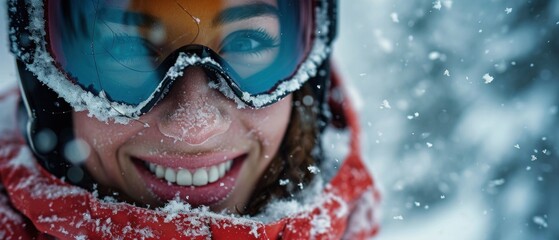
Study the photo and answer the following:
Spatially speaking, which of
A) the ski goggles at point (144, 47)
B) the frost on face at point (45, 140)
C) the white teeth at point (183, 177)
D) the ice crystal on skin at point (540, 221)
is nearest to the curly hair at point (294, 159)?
the white teeth at point (183, 177)

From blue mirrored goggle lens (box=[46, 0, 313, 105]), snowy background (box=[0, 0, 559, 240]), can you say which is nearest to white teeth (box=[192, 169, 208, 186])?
blue mirrored goggle lens (box=[46, 0, 313, 105])

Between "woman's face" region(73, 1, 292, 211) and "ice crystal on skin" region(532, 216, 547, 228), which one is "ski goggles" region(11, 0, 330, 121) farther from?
"ice crystal on skin" region(532, 216, 547, 228)

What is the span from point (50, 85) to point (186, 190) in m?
0.37

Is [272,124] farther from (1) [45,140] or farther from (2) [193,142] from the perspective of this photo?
(1) [45,140]

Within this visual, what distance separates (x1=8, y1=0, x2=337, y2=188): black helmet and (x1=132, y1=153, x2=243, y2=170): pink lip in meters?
0.13

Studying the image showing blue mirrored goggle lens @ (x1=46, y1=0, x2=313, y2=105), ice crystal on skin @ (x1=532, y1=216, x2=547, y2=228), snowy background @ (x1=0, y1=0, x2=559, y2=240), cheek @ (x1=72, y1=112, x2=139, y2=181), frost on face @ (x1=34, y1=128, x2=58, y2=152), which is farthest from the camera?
ice crystal on skin @ (x1=532, y1=216, x2=547, y2=228)

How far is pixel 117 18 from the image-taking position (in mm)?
1100

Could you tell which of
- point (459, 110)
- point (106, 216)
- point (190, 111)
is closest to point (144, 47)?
point (190, 111)

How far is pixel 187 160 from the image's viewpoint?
126cm

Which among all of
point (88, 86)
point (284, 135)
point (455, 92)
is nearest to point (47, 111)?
point (88, 86)

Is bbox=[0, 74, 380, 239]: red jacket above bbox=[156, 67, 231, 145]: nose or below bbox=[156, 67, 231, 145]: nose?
below

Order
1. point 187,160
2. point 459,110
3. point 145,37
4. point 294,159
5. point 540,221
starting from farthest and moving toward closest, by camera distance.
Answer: point 459,110
point 540,221
point 294,159
point 187,160
point 145,37

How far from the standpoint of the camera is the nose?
1147 mm

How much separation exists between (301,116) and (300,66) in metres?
0.22
